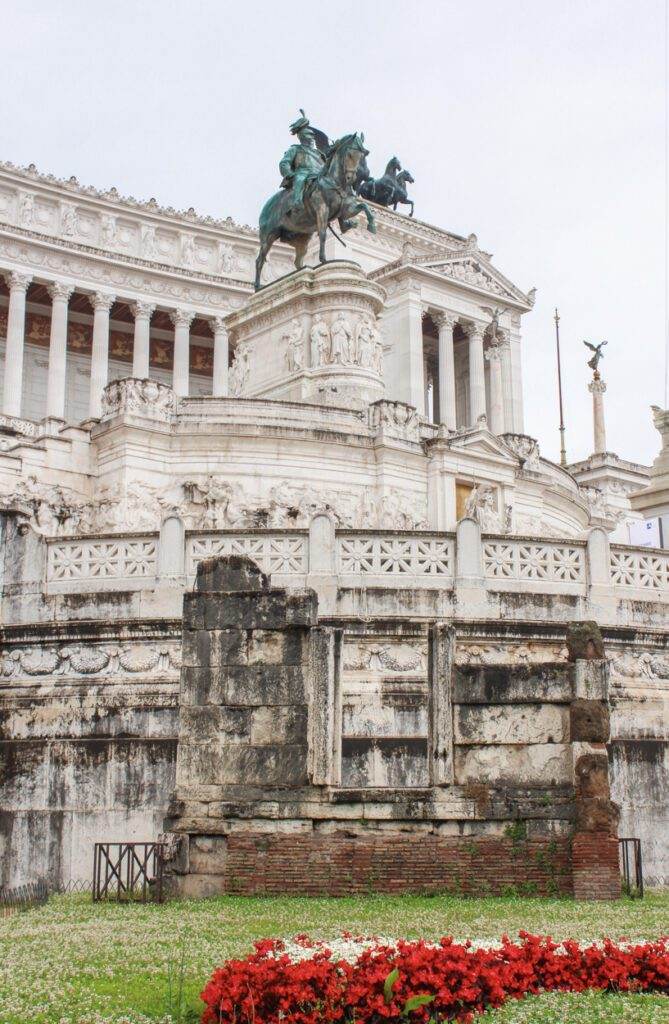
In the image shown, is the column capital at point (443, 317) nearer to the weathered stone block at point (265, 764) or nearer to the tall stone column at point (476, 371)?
the tall stone column at point (476, 371)

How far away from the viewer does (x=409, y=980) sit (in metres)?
8.80

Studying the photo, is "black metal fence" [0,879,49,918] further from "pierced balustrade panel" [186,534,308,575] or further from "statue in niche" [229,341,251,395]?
"statue in niche" [229,341,251,395]

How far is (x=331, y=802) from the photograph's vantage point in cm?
1493

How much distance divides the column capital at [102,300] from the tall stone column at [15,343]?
4.46 meters

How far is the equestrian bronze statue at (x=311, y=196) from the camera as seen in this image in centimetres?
5062

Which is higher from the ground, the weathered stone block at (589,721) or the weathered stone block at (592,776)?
the weathered stone block at (589,721)

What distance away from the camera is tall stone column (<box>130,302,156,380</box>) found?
82375 mm

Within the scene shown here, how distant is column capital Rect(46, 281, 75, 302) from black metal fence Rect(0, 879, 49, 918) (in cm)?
6522

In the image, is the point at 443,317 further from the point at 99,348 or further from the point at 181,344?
the point at 99,348

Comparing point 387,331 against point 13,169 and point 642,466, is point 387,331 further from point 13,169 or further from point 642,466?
point 13,169

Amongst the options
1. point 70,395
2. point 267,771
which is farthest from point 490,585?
point 70,395

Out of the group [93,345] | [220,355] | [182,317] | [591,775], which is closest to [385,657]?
[591,775]

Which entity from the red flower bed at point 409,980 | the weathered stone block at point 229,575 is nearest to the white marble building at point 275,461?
the weathered stone block at point 229,575

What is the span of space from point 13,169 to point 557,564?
67349mm
